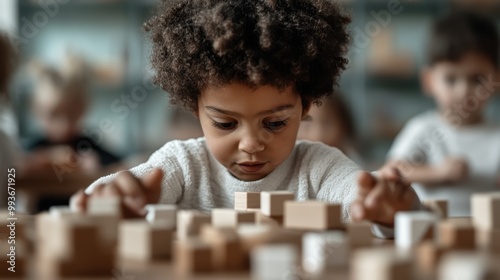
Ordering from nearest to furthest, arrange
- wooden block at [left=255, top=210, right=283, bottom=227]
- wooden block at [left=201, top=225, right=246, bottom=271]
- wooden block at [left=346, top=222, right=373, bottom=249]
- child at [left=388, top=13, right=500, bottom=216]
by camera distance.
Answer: wooden block at [left=201, top=225, right=246, bottom=271] < wooden block at [left=346, top=222, right=373, bottom=249] < wooden block at [left=255, top=210, right=283, bottom=227] < child at [left=388, top=13, right=500, bottom=216]

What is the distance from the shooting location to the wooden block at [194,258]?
0.57m

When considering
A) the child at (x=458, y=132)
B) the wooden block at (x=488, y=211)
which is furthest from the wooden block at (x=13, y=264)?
the child at (x=458, y=132)

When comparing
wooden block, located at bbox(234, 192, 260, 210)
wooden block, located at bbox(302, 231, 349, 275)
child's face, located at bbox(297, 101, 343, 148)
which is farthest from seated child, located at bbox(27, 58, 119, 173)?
wooden block, located at bbox(302, 231, 349, 275)

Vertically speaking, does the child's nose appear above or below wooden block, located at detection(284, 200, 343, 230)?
above

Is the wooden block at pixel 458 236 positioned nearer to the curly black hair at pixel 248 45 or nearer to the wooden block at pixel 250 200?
the wooden block at pixel 250 200

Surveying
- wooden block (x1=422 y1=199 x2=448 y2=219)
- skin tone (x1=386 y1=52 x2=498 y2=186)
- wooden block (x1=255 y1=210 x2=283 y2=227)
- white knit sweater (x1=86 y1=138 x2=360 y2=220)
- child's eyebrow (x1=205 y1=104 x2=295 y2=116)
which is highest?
skin tone (x1=386 y1=52 x2=498 y2=186)

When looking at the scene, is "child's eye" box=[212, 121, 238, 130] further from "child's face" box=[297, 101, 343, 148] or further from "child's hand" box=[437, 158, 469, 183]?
"child's face" box=[297, 101, 343, 148]

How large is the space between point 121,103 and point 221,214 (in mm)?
3718

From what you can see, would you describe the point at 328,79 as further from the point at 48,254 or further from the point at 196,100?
the point at 48,254

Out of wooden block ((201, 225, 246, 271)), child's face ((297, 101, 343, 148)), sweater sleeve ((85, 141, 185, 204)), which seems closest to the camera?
wooden block ((201, 225, 246, 271))

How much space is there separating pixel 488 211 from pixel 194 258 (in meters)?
0.38

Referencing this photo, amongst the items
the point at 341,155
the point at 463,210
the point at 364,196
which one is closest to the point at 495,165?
the point at 463,210

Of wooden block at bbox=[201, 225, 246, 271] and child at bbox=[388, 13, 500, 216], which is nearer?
wooden block at bbox=[201, 225, 246, 271]

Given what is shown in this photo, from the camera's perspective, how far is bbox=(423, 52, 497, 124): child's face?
2.55 meters
